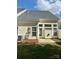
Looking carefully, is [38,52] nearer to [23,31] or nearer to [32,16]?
[23,31]

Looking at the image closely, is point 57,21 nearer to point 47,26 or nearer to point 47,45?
point 47,26

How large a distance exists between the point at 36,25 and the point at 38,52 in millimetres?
258

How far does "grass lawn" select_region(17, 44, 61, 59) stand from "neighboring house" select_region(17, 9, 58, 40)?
0.09 metres

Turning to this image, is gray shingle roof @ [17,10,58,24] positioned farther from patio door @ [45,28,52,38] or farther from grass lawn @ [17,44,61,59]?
grass lawn @ [17,44,61,59]

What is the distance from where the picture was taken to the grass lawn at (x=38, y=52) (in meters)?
1.80

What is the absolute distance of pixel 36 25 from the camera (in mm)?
1827

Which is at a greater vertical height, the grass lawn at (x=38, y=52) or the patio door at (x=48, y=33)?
the patio door at (x=48, y=33)

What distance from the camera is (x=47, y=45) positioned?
1.83m

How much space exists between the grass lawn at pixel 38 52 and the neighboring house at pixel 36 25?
0.31ft

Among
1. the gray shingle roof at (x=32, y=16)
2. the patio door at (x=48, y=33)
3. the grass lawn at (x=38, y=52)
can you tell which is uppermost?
the gray shingle roof at (x=32, y=16)

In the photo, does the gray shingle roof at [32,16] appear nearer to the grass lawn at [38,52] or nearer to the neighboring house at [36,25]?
Answer: the neighboring house at [36,25]

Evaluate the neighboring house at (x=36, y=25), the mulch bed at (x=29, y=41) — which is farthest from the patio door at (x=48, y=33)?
the mulch bed at (x=29, y=41)

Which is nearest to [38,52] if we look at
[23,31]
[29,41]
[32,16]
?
[29,41]
